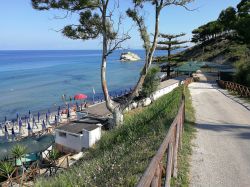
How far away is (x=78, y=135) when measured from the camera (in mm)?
18672

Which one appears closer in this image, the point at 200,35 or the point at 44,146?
the point at 44,146

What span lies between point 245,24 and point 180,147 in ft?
106

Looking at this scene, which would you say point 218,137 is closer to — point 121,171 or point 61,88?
point 121,171

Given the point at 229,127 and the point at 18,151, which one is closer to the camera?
the point at 229,127

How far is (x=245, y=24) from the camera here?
1377 inches

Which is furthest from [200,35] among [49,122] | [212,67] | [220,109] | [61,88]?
[220,109]

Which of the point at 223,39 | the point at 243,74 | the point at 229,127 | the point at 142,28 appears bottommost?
the point at 229,127

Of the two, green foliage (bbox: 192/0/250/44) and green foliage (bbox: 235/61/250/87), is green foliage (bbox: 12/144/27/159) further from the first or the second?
green foliage (bbox: 192/0/250/44)

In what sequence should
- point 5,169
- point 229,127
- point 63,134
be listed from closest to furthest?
point 229,127
point 5,169
point 63,134

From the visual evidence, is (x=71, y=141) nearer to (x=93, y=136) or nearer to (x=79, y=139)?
(x=79, y=139)

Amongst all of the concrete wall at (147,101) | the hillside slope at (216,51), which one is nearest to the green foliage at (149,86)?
the concrete wall at (147,101)

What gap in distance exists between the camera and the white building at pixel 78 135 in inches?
719

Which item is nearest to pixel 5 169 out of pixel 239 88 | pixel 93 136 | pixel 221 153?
pixel 93 136

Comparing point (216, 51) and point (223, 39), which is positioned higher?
point (223, 39)
